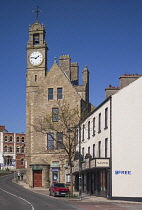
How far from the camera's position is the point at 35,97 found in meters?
66.5

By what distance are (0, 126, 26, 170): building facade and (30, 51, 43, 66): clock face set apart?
64.6 metres

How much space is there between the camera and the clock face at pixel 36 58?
228ft

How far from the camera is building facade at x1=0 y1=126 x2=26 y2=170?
130 m

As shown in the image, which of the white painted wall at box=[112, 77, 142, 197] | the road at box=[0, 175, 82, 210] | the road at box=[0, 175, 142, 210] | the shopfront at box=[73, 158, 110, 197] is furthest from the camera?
the shopfront at box=[73, 158, 110, 197]

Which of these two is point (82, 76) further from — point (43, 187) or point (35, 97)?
point (43, 187)

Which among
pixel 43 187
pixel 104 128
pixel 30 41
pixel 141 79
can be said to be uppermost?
pixel 30 41

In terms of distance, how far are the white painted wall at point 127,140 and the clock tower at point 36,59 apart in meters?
29.7

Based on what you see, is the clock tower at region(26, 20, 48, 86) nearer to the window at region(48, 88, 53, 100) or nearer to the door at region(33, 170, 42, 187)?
the window at region(48, 88, 53, 100)

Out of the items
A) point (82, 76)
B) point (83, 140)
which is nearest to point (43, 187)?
point (83, 140)

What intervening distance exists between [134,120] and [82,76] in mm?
36240

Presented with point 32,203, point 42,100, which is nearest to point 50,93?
point 42,100

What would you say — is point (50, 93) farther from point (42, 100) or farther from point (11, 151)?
point (11, 151)

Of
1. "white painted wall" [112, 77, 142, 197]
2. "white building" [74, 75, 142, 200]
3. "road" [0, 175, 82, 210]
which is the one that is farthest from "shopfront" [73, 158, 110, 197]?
"road" [0, 175, 82, 210]

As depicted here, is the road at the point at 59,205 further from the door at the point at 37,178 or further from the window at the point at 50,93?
the window at the point at 50,93
